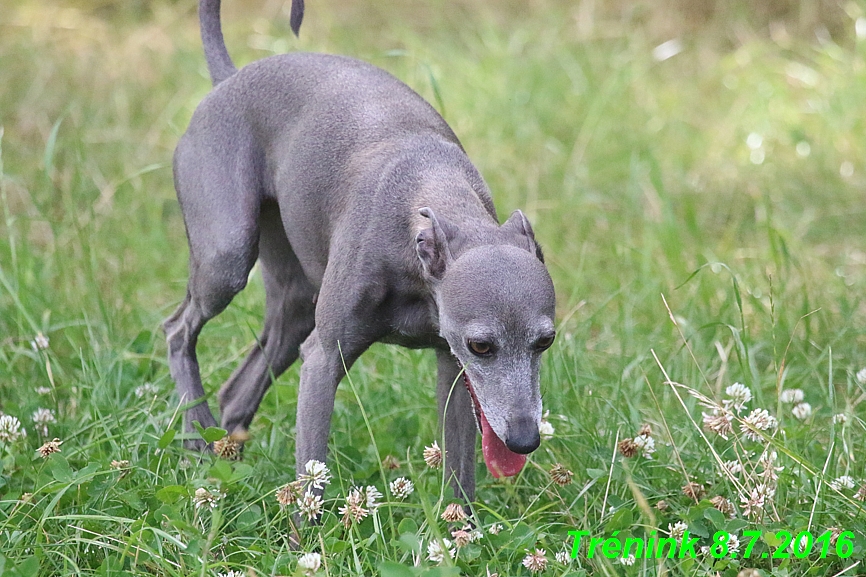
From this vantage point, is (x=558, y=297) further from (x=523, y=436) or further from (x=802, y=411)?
(x=523, y=436)

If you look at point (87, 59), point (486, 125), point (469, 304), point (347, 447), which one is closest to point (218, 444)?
point (347, 447)

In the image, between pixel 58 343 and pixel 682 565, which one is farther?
pixel 58 343

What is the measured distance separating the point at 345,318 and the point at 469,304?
54 centimetres

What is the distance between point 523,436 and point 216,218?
4.94 ft

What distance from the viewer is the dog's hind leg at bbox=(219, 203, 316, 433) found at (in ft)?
13.9

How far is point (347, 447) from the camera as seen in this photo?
3877 mm

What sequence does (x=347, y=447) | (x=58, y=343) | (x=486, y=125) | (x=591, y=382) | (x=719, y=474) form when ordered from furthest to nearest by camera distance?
(x=486, y=125) → (x=58, y=343) → (x=591, y=382) → (x=347, y=447) → (x=719, y=474)

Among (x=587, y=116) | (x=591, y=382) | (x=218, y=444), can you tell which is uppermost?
(x=218, y=444)

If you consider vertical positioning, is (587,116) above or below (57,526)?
below

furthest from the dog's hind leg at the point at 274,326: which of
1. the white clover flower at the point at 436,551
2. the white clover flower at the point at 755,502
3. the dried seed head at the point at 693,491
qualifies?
the white clover flower at the point at 755,502

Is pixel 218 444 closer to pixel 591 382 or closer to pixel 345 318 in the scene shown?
pixel 345 318

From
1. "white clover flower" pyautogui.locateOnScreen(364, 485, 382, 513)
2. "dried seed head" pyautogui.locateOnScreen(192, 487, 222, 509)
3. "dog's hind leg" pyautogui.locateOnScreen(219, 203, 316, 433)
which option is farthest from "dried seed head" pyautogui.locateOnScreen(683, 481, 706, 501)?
"dog's hind leg" pyautogui.locateOnScreen(219, 203, 316, 433)

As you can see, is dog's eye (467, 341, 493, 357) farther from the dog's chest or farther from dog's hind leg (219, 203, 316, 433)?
dog's hind leg (219, 203, 316, 433)

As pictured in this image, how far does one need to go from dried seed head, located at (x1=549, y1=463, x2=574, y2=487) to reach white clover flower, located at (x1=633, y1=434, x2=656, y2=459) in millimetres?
246
